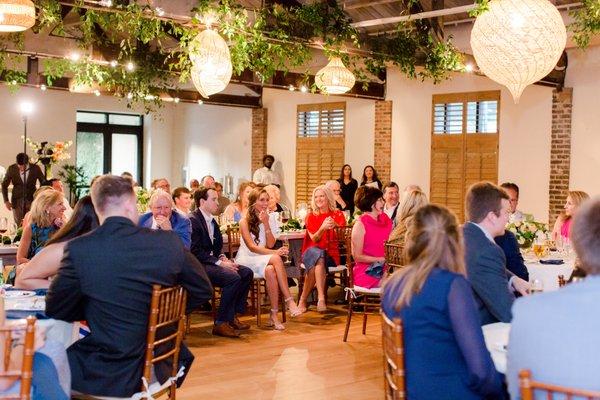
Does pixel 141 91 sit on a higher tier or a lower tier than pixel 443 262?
higher

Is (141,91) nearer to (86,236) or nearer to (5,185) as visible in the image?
(5,185)

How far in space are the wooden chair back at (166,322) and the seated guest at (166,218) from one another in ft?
9.33

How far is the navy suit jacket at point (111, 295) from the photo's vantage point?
3559mm

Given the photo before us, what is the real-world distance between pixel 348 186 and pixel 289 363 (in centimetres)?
873

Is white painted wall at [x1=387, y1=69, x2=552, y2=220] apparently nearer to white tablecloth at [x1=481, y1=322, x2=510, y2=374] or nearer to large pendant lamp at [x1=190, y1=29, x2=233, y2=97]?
large pendant lamp at [x1=190, y1=29, x2=233, y2=97]

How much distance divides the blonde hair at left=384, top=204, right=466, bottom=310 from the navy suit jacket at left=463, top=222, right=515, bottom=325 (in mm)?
816

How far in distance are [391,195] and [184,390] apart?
14.3 ft

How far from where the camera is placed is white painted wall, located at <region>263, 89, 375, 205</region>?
15703 mm

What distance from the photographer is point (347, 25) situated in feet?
31.2

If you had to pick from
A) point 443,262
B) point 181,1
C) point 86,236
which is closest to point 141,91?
point 181,1

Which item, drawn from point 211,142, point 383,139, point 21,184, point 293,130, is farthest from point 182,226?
point 211,142

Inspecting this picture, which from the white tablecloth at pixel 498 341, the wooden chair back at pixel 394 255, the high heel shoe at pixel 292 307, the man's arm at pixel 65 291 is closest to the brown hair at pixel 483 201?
the white tablecloth at pixel 498 341

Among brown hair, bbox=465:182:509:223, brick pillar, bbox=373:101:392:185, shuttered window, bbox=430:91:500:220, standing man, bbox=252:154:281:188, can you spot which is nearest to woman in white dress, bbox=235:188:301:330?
brown hair, bbox=465:182:509:223

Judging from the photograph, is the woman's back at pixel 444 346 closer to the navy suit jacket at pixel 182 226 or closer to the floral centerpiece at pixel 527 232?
the navy suit jacket at pixel 182 226
